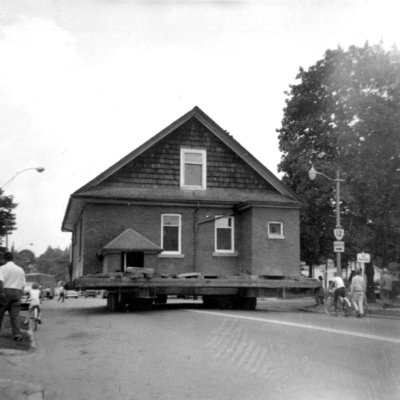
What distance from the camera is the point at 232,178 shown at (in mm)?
25984

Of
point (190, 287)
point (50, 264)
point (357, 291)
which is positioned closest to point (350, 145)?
point (357, 291)

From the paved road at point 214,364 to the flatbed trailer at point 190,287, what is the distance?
17.0ft

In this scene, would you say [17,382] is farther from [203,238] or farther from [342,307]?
[203,238]

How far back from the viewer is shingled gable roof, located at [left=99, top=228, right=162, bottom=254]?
21.8 meters

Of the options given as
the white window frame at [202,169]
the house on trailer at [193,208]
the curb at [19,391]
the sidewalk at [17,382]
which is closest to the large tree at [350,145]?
the house on trailer at [193,208]

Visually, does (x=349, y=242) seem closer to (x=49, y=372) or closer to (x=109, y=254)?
(x=109, y=254)

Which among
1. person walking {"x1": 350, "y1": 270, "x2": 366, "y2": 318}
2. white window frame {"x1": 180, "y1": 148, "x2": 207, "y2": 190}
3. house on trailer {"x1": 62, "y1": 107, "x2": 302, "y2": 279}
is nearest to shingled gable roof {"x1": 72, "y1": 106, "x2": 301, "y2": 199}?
house on trailer {"x1": 62, "y1": 107, "x2": 302, "y2": 279}

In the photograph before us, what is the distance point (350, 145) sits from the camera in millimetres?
30688

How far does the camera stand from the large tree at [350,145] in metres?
29.8

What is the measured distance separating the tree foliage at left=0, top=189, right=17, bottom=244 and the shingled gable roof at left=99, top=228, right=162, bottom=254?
52.4 feet

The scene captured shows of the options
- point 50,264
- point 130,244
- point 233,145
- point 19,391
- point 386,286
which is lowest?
point 19,391

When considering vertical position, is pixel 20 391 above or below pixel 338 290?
below

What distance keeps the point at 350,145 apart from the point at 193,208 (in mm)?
Result: 10416

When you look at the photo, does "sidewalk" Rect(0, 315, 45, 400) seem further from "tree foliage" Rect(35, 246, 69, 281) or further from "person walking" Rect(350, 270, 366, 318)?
"tree foliage" Rect(35, 246, 69, 281)
